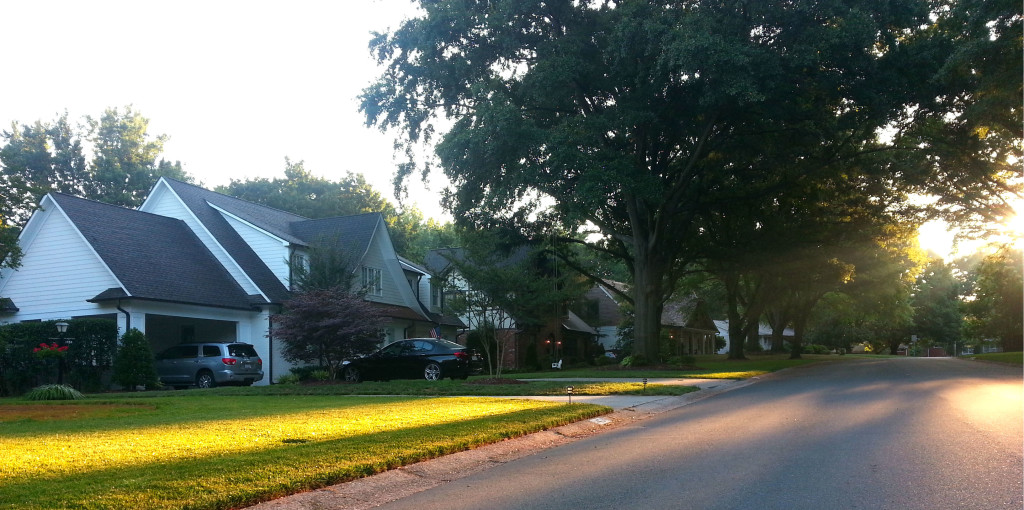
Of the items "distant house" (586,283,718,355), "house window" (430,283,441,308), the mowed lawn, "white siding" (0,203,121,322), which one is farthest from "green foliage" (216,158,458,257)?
the mowed lawn

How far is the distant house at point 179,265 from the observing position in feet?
85.5

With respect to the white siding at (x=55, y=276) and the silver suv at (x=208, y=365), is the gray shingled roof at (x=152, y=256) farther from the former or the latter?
the silver suv at (x=208, y=365)

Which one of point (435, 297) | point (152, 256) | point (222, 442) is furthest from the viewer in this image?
point (435, 297)

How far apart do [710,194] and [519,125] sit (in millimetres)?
10576

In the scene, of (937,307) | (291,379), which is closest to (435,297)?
(291,379)

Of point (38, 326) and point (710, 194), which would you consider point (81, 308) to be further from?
point (710, 194)

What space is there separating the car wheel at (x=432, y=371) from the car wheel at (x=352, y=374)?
2221 millimetres

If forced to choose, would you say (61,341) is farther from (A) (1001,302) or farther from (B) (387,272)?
(A) (1001,302)

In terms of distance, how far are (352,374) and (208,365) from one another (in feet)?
15.0

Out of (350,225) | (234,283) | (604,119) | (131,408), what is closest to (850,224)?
(604,119)

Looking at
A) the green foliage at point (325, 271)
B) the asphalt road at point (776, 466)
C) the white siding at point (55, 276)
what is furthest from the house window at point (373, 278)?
the asphalt road at point (776, 466)

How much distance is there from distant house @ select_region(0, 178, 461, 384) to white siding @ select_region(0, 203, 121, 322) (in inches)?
1.3

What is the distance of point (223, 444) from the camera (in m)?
9.02

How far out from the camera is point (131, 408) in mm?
15328
